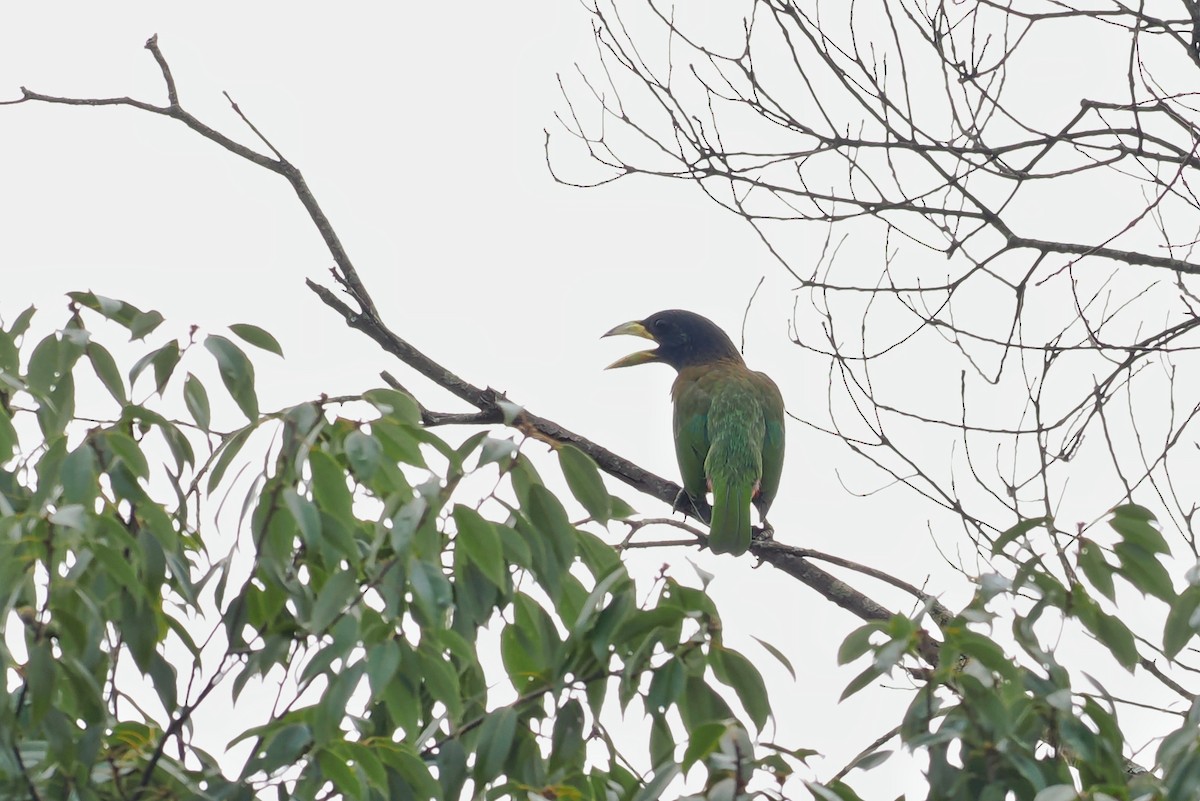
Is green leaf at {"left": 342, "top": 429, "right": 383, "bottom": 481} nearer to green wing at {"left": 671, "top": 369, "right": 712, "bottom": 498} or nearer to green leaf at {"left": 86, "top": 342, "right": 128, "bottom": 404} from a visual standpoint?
green leaf at {"left": 86, "top": 342, "right": 128, "bottom": 404}

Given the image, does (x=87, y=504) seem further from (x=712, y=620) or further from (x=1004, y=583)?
(x=1004, y=583)

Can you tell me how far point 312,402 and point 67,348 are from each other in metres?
0.43

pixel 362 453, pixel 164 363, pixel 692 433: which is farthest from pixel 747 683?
pixel 692 433

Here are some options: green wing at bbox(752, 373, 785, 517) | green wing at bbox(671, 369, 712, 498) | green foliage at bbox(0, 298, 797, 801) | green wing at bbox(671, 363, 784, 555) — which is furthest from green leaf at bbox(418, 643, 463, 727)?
green wing at bbox(752, 373, 785, 517)

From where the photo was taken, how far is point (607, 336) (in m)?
7.73

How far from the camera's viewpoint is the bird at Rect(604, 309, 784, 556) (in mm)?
5727

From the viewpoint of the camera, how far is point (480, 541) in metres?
2.12

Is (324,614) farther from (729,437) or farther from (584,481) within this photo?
(729,437)

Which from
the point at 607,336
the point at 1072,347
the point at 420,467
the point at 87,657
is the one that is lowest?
the point at 87,657

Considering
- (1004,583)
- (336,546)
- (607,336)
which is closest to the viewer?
(1004,583)

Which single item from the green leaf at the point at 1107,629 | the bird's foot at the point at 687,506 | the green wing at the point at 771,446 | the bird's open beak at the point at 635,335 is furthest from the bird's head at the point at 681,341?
the green leaf at the point at 1107,629

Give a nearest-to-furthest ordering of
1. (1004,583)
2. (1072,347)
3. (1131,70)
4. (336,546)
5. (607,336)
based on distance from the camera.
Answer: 1. (1004,583)
2. (336,546)
3. (1131,70)
4. (1072,347)
5. (607,336)

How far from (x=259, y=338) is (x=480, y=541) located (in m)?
0.49

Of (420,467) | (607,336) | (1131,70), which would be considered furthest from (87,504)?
(607,336)
